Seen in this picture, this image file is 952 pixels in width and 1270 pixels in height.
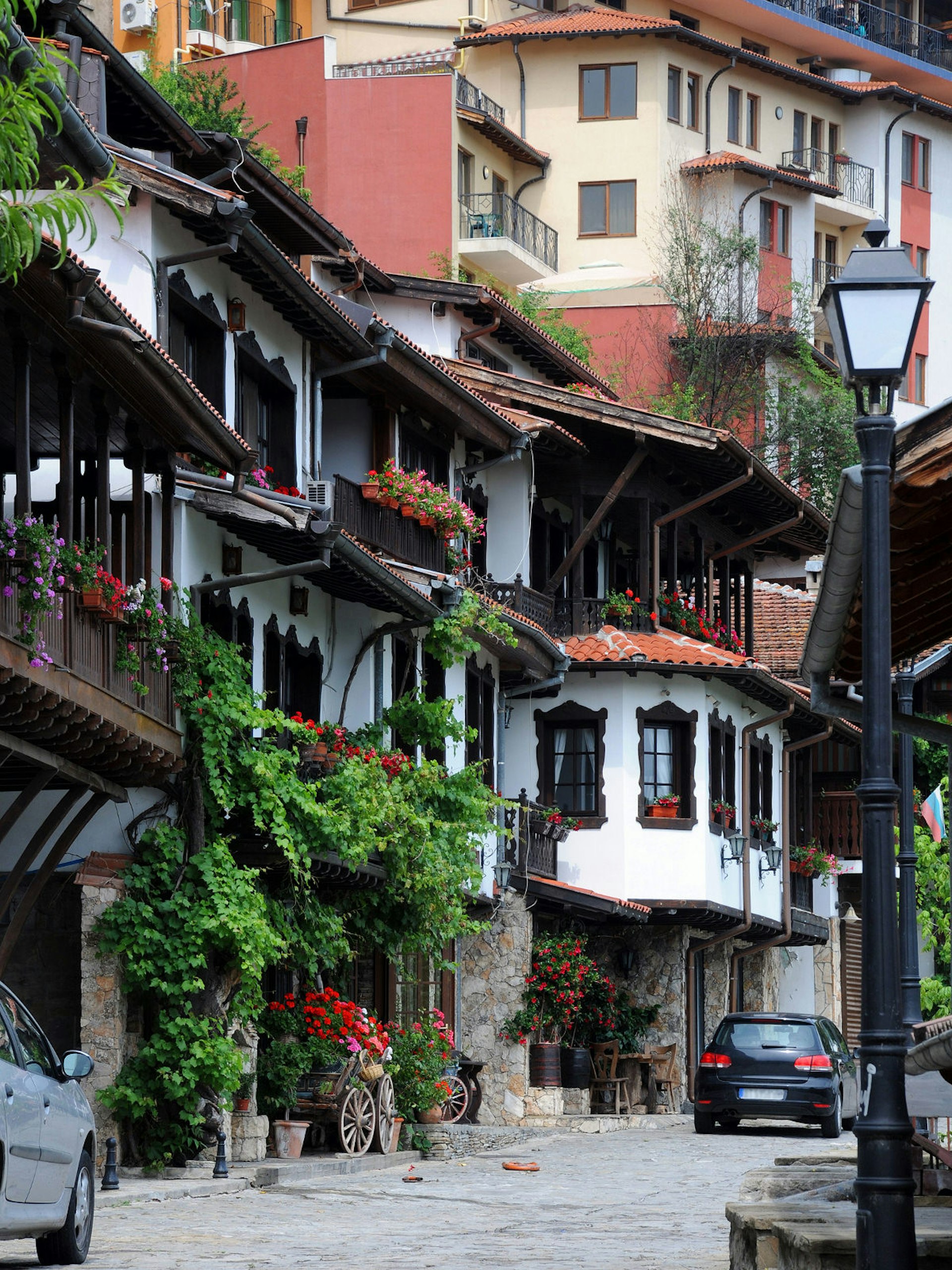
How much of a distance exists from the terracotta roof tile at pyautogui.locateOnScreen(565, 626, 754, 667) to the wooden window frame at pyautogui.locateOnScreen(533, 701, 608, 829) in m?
1.07

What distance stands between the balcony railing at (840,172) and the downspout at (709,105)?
4122 millimetres

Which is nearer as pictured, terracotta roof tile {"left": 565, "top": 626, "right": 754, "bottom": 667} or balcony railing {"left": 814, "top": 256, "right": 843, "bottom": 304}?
terracotta roof tile {"left": 565, "top": 626, "right": 754, "bottom": 667}

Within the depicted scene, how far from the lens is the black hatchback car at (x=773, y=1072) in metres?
25.4

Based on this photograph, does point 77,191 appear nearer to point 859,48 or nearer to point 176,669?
point 176,669

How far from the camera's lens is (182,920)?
18000mm

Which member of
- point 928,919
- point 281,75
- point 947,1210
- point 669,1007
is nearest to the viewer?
point 947,1210

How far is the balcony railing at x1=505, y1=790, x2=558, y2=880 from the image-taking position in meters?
28.7

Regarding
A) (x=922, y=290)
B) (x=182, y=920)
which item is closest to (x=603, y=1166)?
(x=182, y=920)

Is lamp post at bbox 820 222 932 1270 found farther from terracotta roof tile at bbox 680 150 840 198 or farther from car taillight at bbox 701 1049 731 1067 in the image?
terracotta roof tile at bbox 680 150 840 198

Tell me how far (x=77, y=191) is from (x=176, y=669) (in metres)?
10.6

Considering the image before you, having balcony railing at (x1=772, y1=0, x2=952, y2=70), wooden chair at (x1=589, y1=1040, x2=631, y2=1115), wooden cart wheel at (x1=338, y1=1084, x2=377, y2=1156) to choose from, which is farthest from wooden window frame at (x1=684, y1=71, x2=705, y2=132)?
wooden cart wheel at (x1=338, y1=1084, x2=377, y2=1156)

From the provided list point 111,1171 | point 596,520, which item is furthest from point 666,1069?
point 111,1171

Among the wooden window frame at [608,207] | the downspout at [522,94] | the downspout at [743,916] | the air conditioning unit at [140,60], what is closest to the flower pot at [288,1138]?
the downspout at [743,916]

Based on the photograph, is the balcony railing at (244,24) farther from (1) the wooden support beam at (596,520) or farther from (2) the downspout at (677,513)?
(1) the wooden support beam at (596,520)
